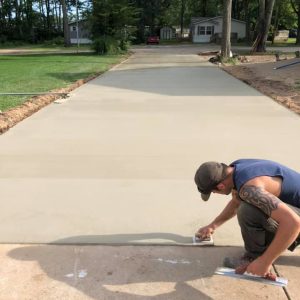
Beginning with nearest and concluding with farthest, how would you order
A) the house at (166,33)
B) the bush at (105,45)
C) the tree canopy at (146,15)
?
the bush at (105,45) < the tree canopy at (146,15) < the house at (166,33)

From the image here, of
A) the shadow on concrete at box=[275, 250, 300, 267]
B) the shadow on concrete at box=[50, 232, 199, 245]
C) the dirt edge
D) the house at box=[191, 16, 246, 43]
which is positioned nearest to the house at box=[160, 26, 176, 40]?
the house at box=[191, 16, 246, 43]

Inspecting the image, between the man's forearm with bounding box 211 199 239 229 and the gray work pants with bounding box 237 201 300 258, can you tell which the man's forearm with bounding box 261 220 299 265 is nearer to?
the gray work pants with bounding box 237 201 300 258

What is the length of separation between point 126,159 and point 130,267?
9.30ft

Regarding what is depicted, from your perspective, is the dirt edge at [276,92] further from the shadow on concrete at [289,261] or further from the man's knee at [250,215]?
the man's knee at [250,215]

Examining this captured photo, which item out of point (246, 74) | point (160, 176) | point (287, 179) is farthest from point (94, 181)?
point (246, 74)

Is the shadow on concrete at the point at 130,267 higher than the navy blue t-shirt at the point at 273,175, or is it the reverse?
the navy blue t-shirt at the point at 273,175

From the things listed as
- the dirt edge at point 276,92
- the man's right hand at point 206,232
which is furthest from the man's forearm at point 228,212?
the dirt edge at point 276,92

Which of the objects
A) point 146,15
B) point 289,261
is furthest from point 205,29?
point 289,261

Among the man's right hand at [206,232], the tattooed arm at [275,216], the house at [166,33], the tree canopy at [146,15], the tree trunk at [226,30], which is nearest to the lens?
the tattooed arm at [275,216]

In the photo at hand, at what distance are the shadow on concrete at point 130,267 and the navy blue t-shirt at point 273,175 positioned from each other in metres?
0.69

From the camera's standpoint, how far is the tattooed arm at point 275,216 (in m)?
2.67

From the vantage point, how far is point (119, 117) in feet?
29.3

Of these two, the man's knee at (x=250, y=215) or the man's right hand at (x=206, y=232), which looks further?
the man's right hand at (x=206, y=232)

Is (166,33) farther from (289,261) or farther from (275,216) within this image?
(275,216)
